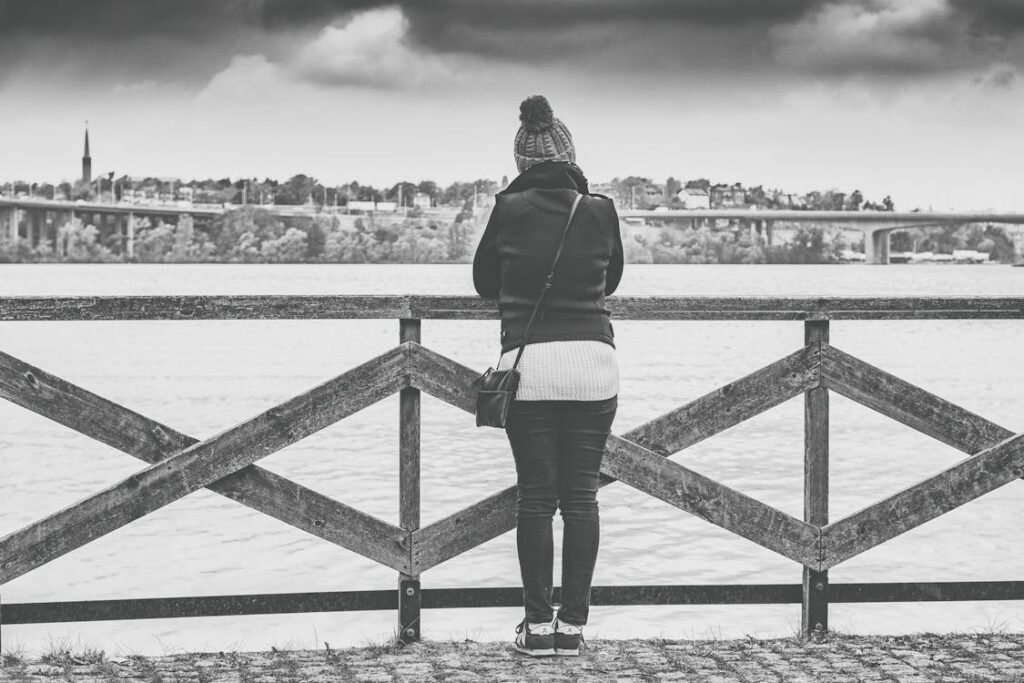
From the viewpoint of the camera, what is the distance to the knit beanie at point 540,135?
4859 millimetres

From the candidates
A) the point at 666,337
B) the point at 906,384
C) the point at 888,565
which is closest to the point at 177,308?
the point at 906,384

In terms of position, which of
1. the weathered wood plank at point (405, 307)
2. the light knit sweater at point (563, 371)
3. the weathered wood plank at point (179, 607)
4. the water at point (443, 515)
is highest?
the weathered wood plank at point (405, 307)

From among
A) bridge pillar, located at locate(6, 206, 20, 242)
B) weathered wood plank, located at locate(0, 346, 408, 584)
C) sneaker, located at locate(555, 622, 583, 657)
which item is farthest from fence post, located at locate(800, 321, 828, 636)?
bridge pillar, located at locate(6, 206, 20, 242)

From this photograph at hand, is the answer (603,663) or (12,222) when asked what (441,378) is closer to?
(603,663)

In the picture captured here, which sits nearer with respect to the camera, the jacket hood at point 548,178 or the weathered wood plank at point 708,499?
the jacket hood at point 548,178

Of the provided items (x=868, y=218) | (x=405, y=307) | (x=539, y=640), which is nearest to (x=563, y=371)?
(x=405, y=307)

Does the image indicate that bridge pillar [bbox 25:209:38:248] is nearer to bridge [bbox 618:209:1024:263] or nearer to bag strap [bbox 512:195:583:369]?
bridge [bbox 618:209:1024:263]

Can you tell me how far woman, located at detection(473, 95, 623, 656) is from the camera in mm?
4797

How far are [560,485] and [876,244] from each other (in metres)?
84.7

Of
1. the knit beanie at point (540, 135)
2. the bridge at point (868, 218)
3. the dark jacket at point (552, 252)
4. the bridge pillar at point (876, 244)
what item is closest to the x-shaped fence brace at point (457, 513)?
the dark jacket at point (552, 252)

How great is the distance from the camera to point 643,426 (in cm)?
532

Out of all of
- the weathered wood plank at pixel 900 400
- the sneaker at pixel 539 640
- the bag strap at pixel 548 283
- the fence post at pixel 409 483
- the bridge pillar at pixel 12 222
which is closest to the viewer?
the bag strap at pixel 548 283

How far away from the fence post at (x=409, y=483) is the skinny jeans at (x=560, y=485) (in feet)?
1.79

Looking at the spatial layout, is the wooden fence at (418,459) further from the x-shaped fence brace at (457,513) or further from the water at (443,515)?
the water at (443,515)
